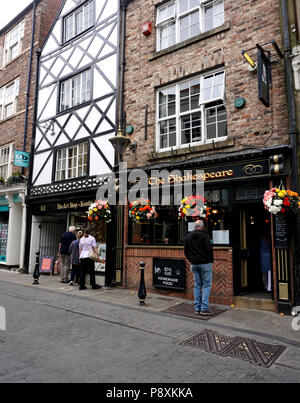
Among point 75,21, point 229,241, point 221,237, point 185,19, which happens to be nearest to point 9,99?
point 75,21

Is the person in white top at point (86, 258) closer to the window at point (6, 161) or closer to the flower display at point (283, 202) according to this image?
the flower display at point (283, 202)

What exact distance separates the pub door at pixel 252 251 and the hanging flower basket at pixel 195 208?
791 millimetres

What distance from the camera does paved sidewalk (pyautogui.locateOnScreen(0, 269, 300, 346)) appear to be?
17.3ft

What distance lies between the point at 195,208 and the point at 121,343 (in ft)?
12.5

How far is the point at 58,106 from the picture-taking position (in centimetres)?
1312

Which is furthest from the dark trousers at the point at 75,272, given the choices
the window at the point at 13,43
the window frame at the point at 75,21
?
the window at the point at 13,43

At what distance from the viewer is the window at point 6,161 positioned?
49.7 feet

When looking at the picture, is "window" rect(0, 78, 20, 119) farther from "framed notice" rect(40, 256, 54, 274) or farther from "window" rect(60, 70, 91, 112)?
"framed notice" rect(40, 256, 54, 274)

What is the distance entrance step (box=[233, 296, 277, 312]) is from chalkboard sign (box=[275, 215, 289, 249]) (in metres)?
1.32

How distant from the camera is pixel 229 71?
26.0 feet

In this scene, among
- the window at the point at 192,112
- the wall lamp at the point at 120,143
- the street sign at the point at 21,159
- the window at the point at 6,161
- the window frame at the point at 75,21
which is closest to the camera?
the window at the point at 192,112

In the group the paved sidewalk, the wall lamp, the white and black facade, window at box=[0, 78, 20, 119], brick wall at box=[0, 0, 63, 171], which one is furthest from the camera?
window at box=[0, 78, 20, 119]

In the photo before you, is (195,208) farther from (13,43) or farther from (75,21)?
(13,43)

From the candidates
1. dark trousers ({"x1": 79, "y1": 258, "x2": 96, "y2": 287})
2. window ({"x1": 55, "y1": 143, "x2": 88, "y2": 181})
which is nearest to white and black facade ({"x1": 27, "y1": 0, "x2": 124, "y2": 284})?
window ({"x1": 55, "y1": 143, "x2": 88, "y2": 181})
